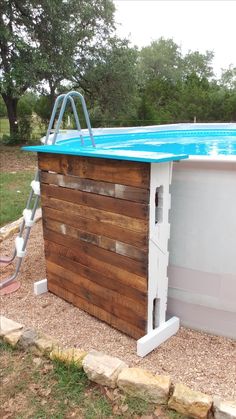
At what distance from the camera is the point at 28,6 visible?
891 centimetres

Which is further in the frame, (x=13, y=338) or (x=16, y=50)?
(x=16, y=50)

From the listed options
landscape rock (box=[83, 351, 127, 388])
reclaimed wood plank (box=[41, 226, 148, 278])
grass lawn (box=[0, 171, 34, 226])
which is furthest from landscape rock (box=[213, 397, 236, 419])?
grass lawn (box=[0, 171, 34, 226])

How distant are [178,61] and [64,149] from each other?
3492cm

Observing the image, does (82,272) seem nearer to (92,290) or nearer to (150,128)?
(92,290)

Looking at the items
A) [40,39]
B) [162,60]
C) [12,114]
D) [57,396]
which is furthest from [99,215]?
[162,60]

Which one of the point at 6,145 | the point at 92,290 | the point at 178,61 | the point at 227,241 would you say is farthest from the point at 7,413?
the point at 178,61

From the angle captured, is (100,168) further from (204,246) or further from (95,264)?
(204,246)

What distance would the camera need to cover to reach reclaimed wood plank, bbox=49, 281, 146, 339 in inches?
86.9

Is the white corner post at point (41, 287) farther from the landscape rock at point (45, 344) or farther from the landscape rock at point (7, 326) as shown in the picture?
the landscape rock at point (45, 344)

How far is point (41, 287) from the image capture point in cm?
282

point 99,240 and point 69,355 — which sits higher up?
point 99,240

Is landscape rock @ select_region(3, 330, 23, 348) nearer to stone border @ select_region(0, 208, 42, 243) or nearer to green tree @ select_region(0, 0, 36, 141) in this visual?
stone border @ select_region(0, 208, 42, 243)

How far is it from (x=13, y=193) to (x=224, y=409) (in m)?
4.67

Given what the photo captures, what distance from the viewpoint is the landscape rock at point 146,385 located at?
5.74 feet
